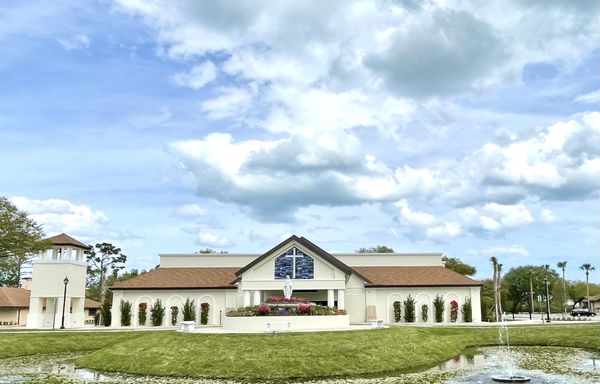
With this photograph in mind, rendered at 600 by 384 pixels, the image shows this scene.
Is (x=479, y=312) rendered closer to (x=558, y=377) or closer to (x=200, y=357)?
(x=558, y=377)

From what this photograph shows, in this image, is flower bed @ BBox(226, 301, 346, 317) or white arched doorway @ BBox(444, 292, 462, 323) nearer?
flower bed @ BBox(226, 301, 346, 317)

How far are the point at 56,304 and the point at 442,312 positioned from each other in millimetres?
32157

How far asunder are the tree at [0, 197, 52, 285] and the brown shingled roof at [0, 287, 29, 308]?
15.6m

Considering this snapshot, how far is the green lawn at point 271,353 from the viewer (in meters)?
21.7

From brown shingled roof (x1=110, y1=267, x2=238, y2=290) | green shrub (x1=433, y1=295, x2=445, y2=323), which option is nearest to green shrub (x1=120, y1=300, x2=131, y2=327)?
brown shingled roof (x1=110, y1=267, x2=238, y2=290)


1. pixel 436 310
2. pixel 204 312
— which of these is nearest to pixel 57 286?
pixel 204 312

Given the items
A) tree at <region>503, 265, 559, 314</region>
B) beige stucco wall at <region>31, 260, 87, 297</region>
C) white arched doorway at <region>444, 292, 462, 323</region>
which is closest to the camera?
white arched doorway at <region>444, 292, 462, 323</region>

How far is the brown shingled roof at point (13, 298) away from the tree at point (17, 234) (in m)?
15.6

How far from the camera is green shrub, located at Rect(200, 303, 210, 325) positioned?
143ft

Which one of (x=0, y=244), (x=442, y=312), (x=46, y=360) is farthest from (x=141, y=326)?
(x=442, y=312)

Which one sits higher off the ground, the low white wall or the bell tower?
the bell tower

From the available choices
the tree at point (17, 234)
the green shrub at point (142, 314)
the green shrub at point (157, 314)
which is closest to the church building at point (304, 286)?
the green shrub at point (142, 314)

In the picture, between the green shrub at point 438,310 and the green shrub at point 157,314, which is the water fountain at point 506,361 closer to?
the green shrub at point 438,310

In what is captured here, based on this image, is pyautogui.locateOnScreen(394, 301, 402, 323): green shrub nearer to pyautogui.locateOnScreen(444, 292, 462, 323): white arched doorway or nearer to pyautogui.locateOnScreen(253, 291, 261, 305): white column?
pyautogui.locateOnScreen(444, 292, 462, 323): white arched doorway
